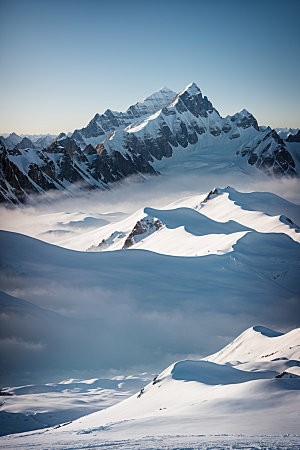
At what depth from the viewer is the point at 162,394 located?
2058cm

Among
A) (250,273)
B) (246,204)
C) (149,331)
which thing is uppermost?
(246,204)

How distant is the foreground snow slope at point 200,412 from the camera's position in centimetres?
1254

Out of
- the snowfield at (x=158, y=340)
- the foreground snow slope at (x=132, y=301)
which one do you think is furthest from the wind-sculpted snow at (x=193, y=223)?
the foreground snow slope at (x=132, y=301)

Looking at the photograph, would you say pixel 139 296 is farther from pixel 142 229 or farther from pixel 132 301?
pixel 142 229

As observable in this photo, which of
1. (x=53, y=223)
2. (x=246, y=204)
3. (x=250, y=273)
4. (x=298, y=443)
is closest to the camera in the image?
(x=298, y=443)

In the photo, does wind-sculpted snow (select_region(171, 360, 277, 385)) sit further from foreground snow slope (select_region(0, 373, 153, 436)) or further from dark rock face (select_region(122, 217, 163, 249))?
dark rock face (select_region(122, 217, 163, 249))

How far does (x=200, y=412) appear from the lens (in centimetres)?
1530

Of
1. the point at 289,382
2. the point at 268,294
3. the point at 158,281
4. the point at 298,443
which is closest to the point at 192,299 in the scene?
the point at 158,281

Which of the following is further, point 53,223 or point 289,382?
point 53,223

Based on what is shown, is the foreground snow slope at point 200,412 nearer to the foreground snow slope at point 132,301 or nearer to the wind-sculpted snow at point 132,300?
the foreground snow slope at point 132,301

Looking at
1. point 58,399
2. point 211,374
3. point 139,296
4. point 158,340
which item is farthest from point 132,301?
point 211,374

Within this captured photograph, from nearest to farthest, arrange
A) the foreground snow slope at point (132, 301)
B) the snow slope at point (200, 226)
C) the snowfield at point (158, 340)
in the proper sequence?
the snowfield at point (158, 340) → the foreground snow slope at point (132, 301) → the snow slope at point (200, 226)

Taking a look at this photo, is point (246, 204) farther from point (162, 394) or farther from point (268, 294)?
point (162, 394)

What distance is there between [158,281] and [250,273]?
42.5 feet
